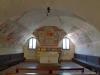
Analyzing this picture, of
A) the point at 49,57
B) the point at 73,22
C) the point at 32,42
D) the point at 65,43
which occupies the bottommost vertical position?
the point at 49,57

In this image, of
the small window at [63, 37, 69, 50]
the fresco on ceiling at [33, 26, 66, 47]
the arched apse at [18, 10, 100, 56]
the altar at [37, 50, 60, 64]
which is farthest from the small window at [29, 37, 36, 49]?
the arched apse at [18, 10, 100, 56]

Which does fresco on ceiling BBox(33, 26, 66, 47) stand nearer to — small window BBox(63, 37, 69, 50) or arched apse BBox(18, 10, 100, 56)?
small window BBox(63, 37, 69, 50)

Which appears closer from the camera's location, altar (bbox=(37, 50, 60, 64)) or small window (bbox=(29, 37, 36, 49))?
altar (bbox=(37, 50, 60, 64))

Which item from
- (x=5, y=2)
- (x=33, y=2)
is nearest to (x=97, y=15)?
(x=33, y=2)

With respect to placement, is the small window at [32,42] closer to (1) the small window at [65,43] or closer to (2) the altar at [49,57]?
(2) the altar at [49,57]

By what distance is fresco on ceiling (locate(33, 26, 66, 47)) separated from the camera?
20.1 metres

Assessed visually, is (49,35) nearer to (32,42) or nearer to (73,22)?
(32,42)

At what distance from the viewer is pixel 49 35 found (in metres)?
20.2

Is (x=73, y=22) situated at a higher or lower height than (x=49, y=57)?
higher

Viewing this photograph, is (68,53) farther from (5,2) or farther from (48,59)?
(5,2)

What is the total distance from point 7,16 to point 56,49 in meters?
11.3

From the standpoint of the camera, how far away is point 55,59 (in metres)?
19.7

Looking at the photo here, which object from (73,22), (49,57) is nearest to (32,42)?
(49,57)

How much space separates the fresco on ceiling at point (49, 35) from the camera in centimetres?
2009
